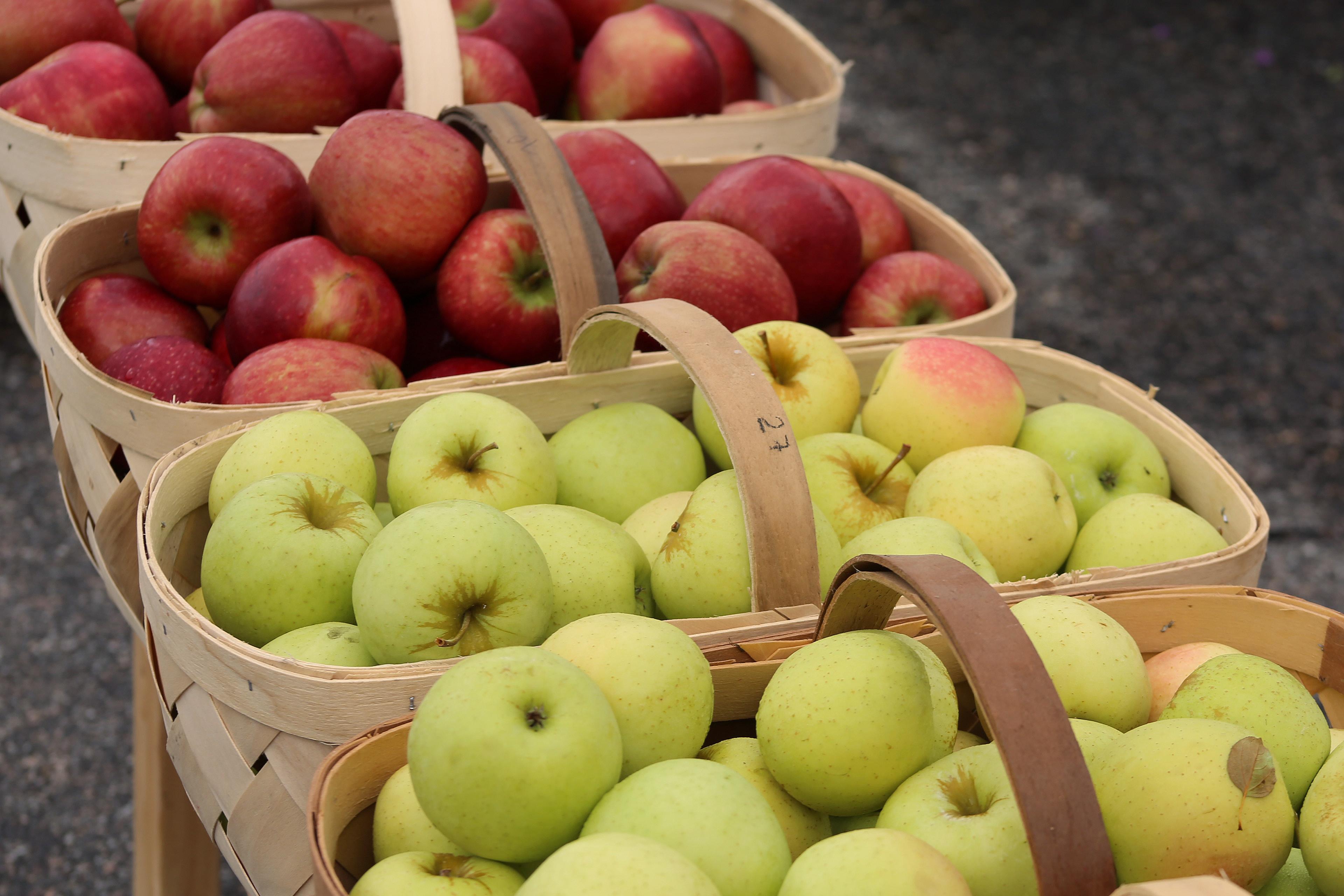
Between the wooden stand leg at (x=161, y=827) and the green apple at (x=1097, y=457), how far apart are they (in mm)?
1311

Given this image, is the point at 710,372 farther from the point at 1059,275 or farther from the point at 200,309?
the point at 1059,275

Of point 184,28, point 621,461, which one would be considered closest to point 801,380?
point 621,461

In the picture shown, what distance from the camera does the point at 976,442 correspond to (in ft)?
4.74

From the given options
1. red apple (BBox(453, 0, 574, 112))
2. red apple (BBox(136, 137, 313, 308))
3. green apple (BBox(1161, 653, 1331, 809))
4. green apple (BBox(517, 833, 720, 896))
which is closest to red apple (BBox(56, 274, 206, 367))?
red apple (BBox(136, 137, 313, 308))

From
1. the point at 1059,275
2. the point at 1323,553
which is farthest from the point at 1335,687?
the point at 1059,275

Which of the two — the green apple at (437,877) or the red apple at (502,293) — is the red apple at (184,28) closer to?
the red apple at (502,293)

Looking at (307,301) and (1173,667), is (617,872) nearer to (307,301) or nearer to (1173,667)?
(1173,667)

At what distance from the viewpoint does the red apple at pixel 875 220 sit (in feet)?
6.39

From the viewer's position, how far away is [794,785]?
2.89ft

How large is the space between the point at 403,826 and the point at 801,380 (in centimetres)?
82

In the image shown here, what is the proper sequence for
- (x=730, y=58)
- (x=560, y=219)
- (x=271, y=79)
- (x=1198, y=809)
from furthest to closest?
(x=730, y=58), (x=271, y=79), (x=560, y=219), (x=1198, y=809)

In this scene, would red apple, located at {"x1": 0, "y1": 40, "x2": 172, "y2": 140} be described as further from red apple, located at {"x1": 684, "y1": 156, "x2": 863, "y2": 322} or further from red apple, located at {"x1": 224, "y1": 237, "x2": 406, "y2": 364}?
red apple, located at {"x1": 684, "y1": 156, "x2": 863, "y2": 322}

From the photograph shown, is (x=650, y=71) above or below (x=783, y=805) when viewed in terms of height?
above

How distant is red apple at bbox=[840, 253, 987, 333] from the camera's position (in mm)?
1803
